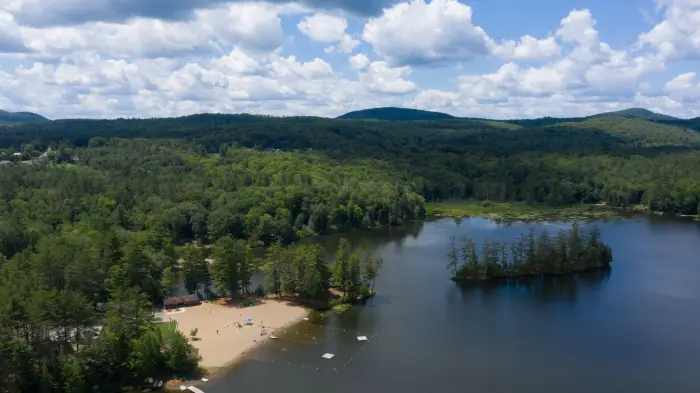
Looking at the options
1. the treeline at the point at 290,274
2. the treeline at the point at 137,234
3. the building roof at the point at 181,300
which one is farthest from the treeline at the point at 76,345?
the treeline at the point at 290,274

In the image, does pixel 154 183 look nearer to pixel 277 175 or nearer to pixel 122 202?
pixel 122 202

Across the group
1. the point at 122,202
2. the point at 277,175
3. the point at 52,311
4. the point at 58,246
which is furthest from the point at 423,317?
the point at 277,175

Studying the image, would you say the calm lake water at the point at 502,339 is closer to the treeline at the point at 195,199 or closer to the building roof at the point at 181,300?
the building roof at the point at 181,300

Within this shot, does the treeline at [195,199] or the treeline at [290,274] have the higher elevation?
the treeline at [195,199]

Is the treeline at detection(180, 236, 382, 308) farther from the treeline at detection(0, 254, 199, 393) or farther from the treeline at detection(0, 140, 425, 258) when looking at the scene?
the treeline at detection(0, 140, 425, 258)

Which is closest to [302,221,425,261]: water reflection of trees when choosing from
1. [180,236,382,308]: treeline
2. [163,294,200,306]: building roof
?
[180,236,382,308]: treeline

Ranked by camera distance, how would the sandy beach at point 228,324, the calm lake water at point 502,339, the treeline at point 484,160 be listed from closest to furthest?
the calm lake water at point 502,339
the sandy beach at point 228,324
the treeline at point 484,160
